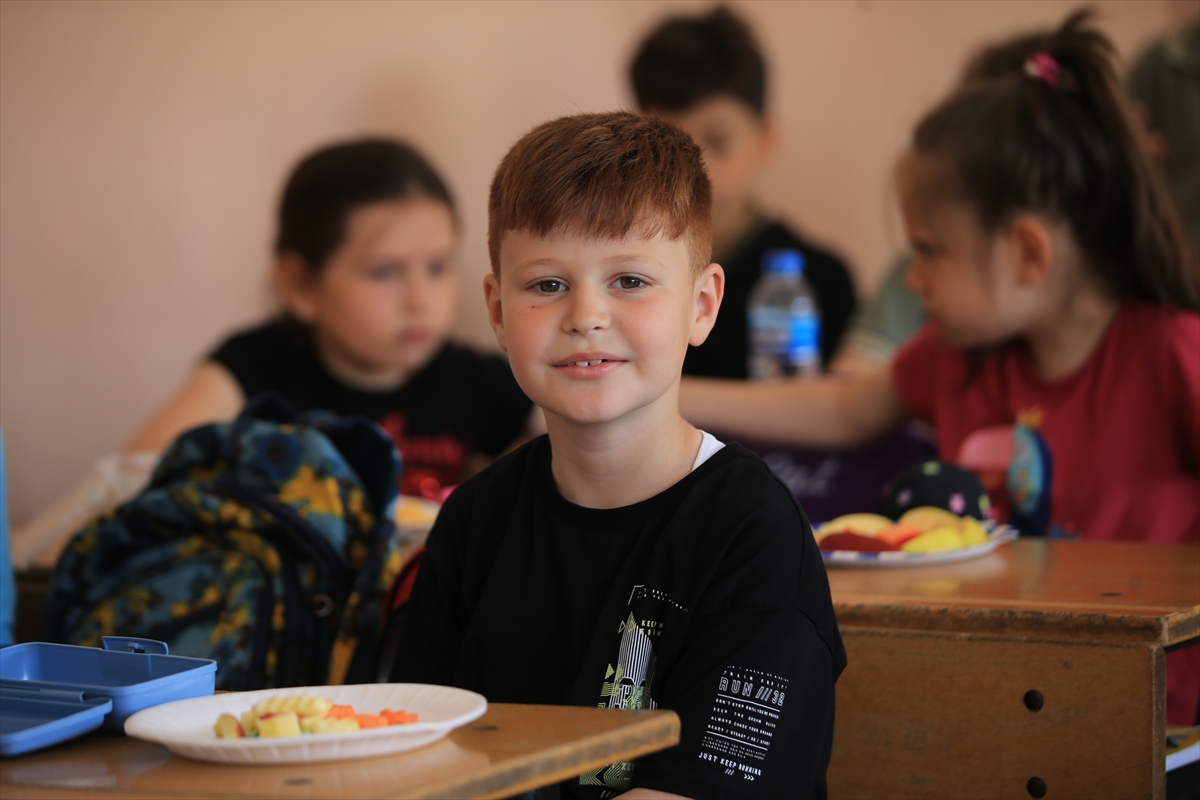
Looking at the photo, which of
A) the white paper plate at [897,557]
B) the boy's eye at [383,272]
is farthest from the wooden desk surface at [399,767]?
the boy's eye at [383,272]

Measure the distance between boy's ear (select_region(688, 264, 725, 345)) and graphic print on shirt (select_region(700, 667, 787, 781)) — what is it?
29 cm

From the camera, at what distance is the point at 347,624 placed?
48.4 inches

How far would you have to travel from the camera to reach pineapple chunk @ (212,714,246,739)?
25.2 inches

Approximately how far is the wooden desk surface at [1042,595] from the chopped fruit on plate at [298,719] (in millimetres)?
513

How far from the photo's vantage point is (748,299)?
2785mm

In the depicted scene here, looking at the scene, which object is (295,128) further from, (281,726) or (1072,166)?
(281,726)

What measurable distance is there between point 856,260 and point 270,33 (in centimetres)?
159

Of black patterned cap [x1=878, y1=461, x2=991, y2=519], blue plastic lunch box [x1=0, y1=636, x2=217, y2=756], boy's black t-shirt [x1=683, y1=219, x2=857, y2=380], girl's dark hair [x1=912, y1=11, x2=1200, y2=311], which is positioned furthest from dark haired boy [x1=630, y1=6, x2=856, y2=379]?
blue plastic lunch box [x1=0, y1=636, x2=217, y2=756]

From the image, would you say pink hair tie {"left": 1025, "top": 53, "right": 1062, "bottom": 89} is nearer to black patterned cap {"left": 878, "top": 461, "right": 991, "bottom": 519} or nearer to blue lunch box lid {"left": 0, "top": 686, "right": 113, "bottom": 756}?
black patterned cap {"left": 878, "top": 461, "right": 991, "bottom": 519}

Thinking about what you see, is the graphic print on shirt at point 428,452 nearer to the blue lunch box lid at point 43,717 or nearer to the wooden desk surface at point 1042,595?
the wooden desk surface at point 1042,595

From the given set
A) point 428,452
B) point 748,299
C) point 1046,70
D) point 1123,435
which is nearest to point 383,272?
point 428,452

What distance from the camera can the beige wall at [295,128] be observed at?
2.51 m

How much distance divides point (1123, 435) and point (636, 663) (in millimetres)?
970

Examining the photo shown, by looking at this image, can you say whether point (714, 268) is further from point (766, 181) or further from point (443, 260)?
point (766, 181)
